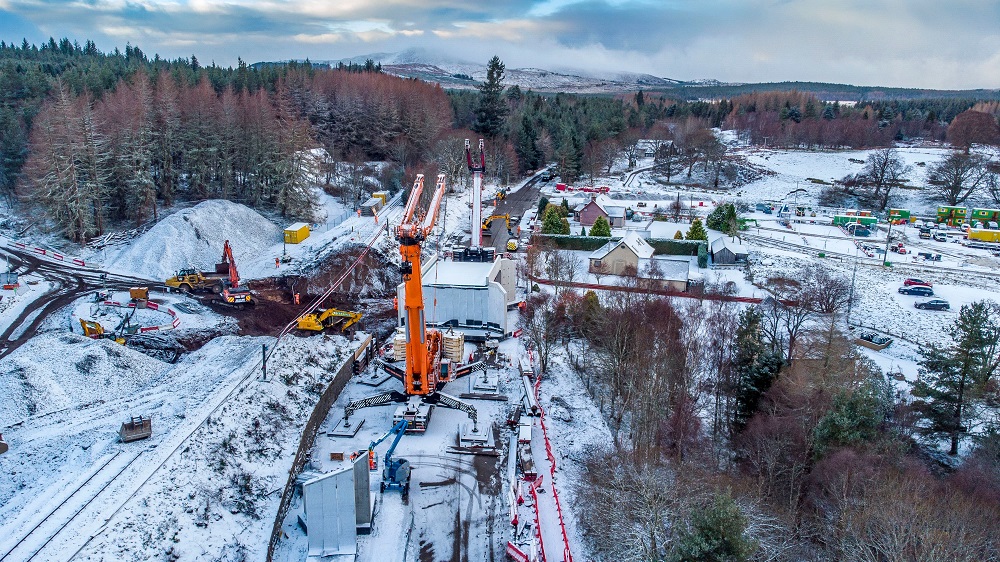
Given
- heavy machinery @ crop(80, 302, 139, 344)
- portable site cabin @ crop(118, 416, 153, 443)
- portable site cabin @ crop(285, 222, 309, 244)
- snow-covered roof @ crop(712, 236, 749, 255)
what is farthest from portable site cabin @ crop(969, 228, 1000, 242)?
heavy machinery @ crop(80, 302, 139, 344)

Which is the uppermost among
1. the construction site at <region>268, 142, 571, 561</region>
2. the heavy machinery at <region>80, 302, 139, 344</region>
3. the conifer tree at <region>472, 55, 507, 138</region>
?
the conifer tree at <region>472, 55, 507, 138</region>

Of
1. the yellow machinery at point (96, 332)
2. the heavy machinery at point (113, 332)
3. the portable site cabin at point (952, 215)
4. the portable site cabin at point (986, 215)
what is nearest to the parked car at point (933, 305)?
the portable site cabin at point (952, 215)

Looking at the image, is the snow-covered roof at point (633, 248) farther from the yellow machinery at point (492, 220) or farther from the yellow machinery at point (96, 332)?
the yellow machinery at point (96, 332)

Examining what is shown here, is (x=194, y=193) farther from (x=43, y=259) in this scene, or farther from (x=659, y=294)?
(x=659, y=294)

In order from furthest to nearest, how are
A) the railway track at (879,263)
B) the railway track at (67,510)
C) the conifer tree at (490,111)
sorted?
the conifer tree at (490,111)
the railway track at (879,263)
the railway track at (67,510)

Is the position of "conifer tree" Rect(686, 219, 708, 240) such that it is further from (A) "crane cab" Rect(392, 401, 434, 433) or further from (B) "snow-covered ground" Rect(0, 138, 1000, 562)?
(A) "crane cab" Rect(392, 401, 434, 433)
